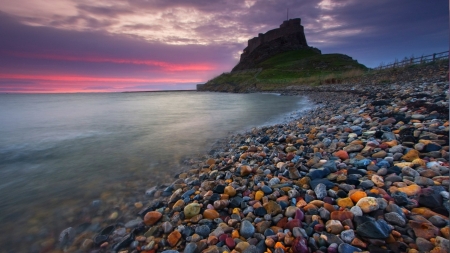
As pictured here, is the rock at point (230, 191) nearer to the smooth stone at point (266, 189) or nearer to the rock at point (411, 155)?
the smooth stone at point (266, 189)

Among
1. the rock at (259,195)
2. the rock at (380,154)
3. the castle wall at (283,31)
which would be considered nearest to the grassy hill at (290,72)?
the castle wall at (283,31)

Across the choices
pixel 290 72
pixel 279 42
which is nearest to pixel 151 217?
pixel 290 72

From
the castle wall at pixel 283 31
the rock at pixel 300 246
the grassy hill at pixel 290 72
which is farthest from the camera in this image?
the castle wall at pixel 283 31

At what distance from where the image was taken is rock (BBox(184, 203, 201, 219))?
2768 millimetres

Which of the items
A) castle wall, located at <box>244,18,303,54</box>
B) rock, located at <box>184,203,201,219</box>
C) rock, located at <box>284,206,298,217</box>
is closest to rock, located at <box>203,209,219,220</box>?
rock, located at <box>184,203,201,219</box>

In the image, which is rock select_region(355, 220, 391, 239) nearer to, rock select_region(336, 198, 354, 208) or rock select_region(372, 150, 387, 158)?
rock select_region(336, 198, 354, 208)

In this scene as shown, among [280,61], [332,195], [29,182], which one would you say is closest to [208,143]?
[29,182]

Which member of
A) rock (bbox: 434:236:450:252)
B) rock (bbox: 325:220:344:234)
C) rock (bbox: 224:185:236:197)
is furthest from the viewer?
rock (bbox: 224:185:236:197)

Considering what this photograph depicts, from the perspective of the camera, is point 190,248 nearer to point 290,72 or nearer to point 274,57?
point 290,72

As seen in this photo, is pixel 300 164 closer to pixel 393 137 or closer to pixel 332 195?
pixel 332 195

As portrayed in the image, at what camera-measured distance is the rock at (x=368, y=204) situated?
6.89 ft

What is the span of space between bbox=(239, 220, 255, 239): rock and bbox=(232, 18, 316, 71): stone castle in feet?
310

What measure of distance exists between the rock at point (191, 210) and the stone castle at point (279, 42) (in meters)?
93.9

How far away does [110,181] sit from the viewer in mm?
4402
